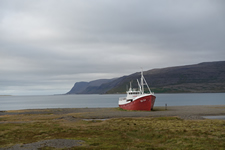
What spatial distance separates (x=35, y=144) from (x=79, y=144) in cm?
403

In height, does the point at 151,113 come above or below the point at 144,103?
below

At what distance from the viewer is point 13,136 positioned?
88.8 feet

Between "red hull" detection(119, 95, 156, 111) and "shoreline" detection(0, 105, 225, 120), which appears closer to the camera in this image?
"shoreline" detection(0, 105, 225, 120)

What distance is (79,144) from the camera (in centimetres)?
2142

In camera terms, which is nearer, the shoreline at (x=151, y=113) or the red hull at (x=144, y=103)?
the shoreline at (x=151, y=113)

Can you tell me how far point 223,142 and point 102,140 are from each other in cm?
1108

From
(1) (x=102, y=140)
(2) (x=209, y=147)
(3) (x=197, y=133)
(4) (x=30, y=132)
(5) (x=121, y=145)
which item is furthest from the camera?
(4) (x=30, y=132)

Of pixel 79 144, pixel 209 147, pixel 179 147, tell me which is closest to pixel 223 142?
pixel 209 147

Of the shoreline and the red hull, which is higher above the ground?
the red hull

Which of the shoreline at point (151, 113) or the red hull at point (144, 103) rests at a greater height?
the red hull at point (144, 103)

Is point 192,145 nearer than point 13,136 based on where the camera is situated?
Yes

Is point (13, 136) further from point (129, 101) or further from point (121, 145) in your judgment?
point (129, 101)

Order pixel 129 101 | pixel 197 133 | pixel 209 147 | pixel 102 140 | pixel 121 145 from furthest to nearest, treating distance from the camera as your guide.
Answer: pixel 129 101, pixel 197 133, pixel 102 140, pixel 121 145, pixel 209 147

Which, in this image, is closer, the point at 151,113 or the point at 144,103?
the point at 151,113
